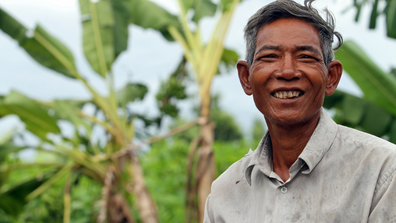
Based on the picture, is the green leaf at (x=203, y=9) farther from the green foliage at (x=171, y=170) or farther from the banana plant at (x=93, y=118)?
the green foliage at (x=171, y=170)

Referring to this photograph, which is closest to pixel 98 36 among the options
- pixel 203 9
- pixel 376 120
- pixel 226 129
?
pixel 203 9

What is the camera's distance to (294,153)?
→ 1163 mm

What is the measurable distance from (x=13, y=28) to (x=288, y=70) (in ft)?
13.4

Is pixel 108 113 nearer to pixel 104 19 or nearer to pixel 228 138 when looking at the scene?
pixel 104 19

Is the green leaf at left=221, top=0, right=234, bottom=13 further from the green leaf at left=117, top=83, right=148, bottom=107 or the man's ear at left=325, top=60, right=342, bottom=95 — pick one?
the man's ear at left=325, top=60, right=342, bottom=95

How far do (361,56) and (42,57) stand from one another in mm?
3543

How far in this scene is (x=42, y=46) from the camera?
14.3ft

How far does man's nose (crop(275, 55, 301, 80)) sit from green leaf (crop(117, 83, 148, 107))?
3.71 meters

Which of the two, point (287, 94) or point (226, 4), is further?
point (226, 4)

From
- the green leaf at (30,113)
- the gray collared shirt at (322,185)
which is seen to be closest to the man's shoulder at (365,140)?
the gray collared shirt at (322,185)

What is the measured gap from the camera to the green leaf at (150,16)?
4312 millimetres

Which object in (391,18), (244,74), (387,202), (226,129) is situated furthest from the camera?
(226,129)

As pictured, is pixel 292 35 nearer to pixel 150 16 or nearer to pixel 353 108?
pixel 353 108

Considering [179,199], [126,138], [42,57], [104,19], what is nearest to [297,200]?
[126,138]
